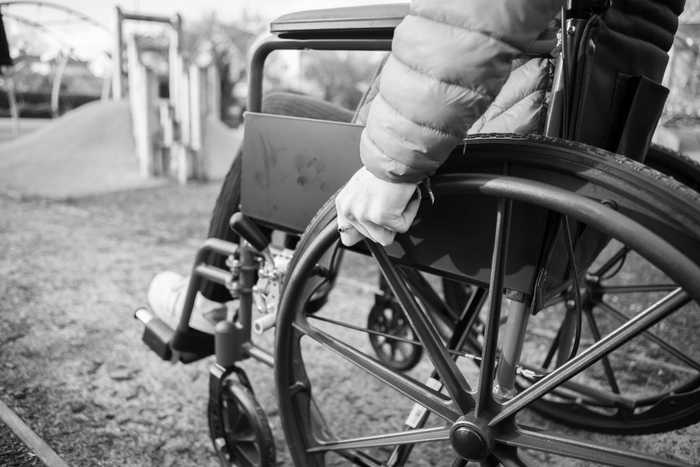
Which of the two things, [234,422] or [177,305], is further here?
[177,305]

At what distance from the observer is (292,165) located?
112 centimetres

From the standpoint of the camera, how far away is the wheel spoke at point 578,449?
71cm

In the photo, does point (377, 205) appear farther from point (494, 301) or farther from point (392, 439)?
point (392, 439)

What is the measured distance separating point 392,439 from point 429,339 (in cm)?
23

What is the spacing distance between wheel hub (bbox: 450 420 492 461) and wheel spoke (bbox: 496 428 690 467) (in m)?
0.03

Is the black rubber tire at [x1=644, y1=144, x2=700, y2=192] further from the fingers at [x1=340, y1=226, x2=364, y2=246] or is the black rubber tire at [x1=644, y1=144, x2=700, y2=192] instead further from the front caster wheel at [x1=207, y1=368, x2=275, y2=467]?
the front caster wheel at [x1=207, y1=368, x2=275, y2=467]

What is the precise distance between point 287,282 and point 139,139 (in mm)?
7073

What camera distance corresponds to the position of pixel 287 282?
1.00 m

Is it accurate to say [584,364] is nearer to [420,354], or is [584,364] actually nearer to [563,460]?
[563,460]

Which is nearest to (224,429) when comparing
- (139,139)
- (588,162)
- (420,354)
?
(420,354)

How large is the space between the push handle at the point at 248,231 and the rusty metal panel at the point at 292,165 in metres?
0.03

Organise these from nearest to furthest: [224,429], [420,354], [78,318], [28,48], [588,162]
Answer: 1. [588,162]
2. [224,429]
3. [420,354]
4. [78,318]
5. [28,48]

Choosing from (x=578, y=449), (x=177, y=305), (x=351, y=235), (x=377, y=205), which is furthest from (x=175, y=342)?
(x=578, y=449)

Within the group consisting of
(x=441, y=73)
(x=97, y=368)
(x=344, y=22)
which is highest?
(x=344, y=22)
